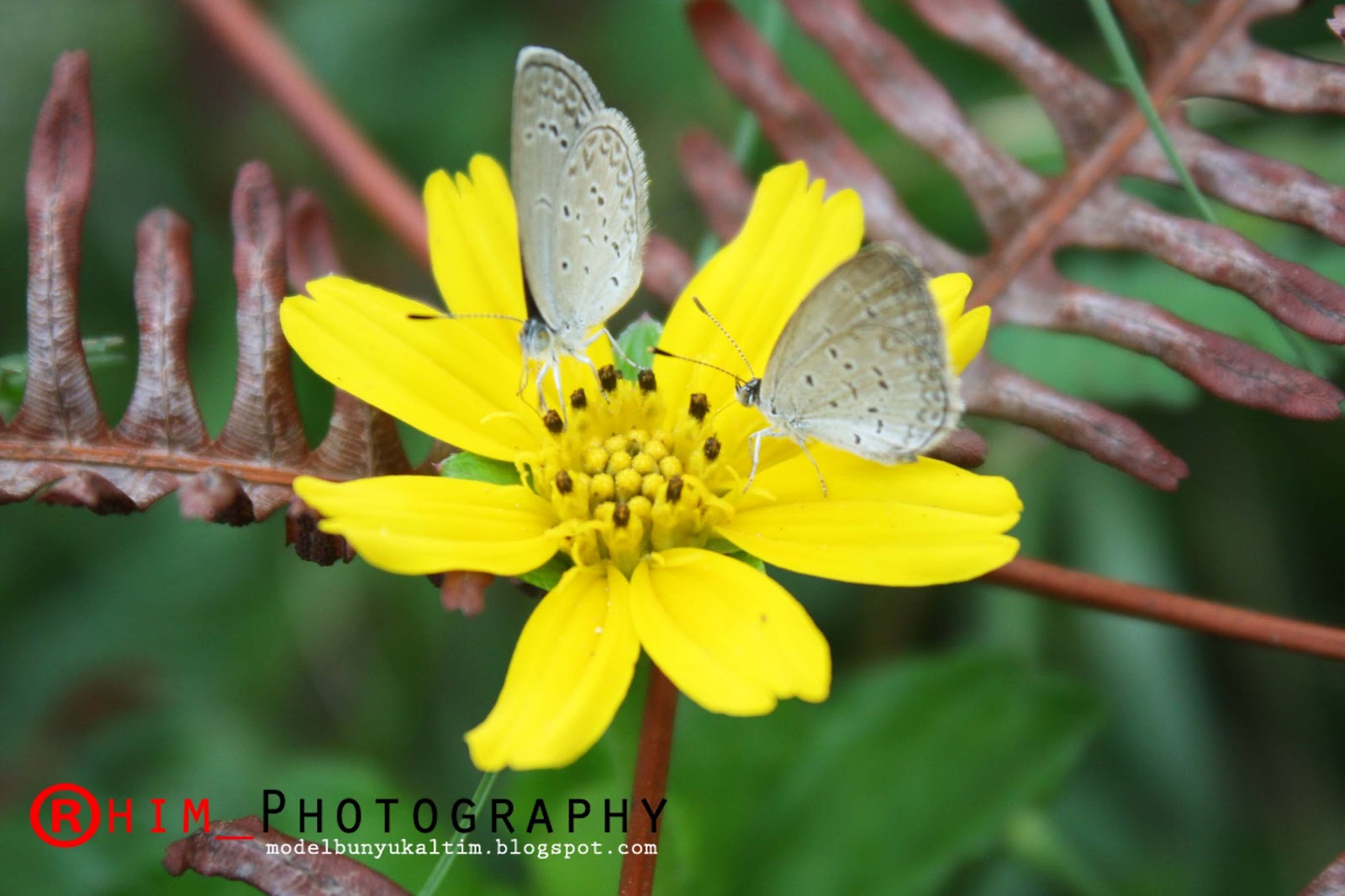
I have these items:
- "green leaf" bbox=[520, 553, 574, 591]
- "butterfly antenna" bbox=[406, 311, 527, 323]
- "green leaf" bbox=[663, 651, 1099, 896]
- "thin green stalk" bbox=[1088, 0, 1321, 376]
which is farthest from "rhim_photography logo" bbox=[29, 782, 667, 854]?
"thin green stalk" bbox=[1088, 0, 1321, 376]

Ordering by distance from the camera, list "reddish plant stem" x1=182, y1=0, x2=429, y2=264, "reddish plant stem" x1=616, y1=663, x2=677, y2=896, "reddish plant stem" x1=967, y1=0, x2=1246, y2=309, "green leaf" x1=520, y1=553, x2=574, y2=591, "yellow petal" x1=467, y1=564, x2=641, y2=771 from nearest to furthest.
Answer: "yellow petal" x1=467, y1=564, x2=641, y2=771 → "reddish plant stem" x1=616, y1=663, x2=677, y2=896 → "green leaf" x1=520, y1=553, x2=574, y2=591 → "reddish plant stem" x1=967, y1=0, x2=1246, y2=309 → "reddish plant stem" x1=182, y1=0, x2=429, y2=264

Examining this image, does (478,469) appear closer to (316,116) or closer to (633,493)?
(633,493)

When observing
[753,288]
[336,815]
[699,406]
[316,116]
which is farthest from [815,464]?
[316,116]

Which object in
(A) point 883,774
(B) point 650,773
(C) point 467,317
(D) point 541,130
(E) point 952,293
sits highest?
(D) point 541,130

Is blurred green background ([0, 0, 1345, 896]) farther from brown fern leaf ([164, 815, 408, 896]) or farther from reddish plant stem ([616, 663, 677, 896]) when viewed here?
brown fern leaf ([164, 815, 408, 896])

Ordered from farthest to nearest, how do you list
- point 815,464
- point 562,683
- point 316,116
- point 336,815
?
1. point 316,116
2. point 336,815
3. point 815,464
4. point 562,683

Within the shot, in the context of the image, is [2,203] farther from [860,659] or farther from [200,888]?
[860,659]

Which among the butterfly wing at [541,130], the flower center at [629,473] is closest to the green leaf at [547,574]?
the flower center at [629,473]

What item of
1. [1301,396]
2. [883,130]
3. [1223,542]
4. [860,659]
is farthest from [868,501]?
[883,130]
